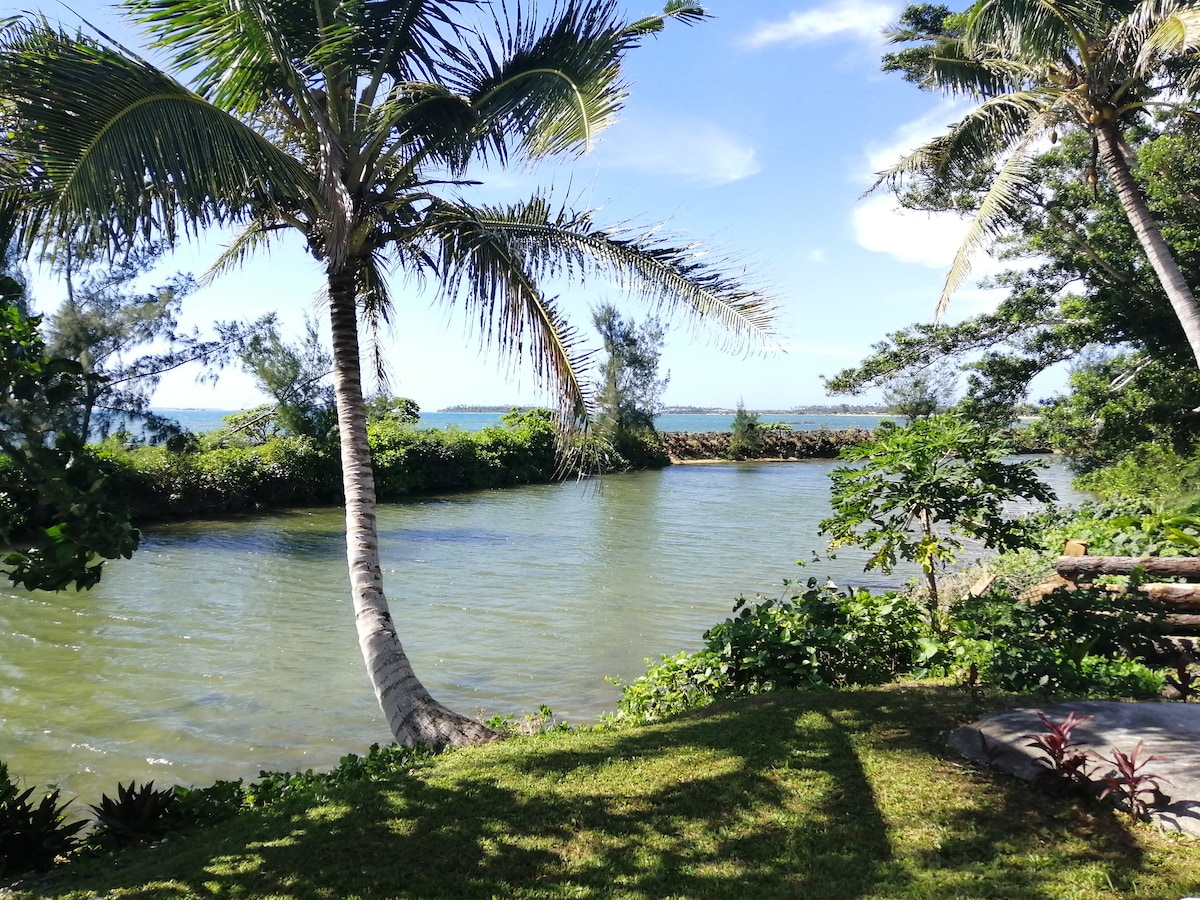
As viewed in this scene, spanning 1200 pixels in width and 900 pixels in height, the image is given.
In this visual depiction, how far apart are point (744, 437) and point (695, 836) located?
45736 mm

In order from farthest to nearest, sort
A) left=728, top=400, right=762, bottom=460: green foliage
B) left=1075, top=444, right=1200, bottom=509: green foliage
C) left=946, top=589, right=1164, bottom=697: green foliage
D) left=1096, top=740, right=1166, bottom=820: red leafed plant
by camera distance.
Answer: left=728, top=400, right=762, bottom=460: green foliage → left=1075, top=444, right=1200, bottom=509: green foliage → left=946, top=589, right=1164, bottom=697: green foliage → left=1096, top=740, right=1166, bottom=820: red leafed plant

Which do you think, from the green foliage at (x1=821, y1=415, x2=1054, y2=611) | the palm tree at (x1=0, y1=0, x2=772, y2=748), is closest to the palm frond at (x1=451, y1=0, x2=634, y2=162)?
the palm tree at (x1=0, y1=0, x2=772, y2=748)

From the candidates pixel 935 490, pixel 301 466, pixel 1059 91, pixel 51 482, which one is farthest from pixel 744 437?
pixel 51 482

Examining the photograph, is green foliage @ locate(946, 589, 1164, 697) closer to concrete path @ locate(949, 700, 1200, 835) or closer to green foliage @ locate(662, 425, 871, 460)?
concrete path @ locate(949, 700, 1200, 835)

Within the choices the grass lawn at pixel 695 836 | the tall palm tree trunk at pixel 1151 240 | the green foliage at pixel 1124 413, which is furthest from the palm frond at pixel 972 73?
the grass lawn at pixel 695 836

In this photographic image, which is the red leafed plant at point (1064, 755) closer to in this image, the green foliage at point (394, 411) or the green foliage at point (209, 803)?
the green foliage at point (209, 803)

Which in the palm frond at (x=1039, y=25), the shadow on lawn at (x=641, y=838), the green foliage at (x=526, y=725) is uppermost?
the palm frond at (x=1039, y=25)

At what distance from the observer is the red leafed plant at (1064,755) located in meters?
3.78

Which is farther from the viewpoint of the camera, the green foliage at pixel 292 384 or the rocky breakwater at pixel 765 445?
the rocky breakwater at pixel 765 445

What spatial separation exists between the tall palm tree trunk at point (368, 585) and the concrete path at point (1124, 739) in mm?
3435

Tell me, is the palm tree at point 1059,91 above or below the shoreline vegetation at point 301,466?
above

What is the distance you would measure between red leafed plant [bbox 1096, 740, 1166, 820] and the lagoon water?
15.7ft

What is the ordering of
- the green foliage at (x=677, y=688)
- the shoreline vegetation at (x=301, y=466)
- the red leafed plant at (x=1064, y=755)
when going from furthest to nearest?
the shoreline vegetation at (x=301, y=466), the green foliage at (x=677, y=688), the red leafed plant at (x=1064, y=755)

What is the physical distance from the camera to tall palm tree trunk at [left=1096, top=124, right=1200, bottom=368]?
1012 cm
